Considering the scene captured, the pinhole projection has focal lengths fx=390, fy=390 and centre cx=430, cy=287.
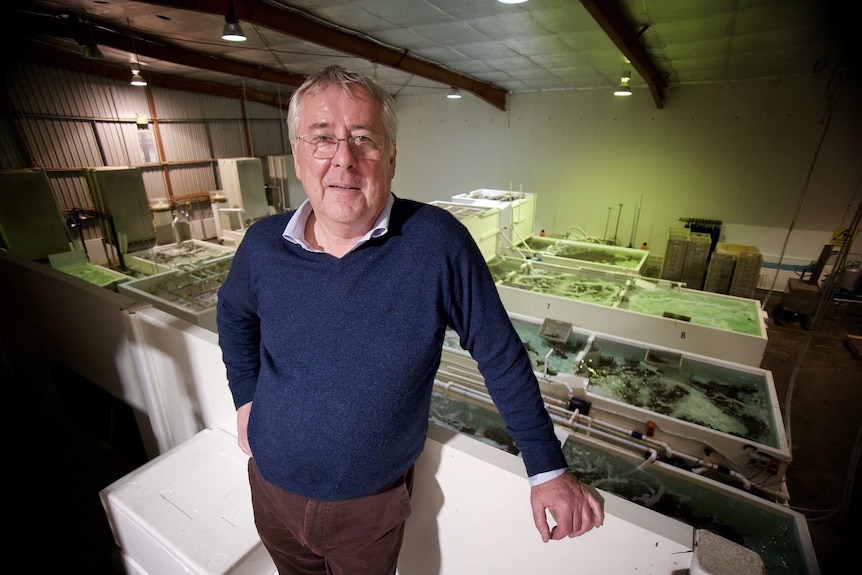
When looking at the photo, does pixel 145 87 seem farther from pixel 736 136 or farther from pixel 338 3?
pixel 736 136

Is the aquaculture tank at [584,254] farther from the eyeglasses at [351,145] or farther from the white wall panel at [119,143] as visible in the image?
the white wall panel at [119,143]

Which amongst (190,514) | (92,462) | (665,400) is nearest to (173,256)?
(92,462)

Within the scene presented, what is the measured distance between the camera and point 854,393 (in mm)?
4504

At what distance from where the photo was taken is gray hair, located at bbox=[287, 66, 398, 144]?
96 cm

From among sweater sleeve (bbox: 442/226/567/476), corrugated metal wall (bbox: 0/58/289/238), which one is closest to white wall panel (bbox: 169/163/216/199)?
corrugated metal wall (bbox: 0/58/289/238)

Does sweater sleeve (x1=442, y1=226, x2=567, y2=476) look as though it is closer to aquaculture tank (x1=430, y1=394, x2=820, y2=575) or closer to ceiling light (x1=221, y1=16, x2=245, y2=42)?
aquaculture tank (x1=430, y1=394, x2=820, y2=575)

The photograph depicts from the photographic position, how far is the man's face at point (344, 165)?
3.15 ft

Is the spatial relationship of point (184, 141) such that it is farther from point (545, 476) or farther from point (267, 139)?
point (545, 476)

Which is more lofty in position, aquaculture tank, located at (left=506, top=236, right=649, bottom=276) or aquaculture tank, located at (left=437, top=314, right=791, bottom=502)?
aquaculture tank, located at (left=506, top=236, right=649, bottom=276)

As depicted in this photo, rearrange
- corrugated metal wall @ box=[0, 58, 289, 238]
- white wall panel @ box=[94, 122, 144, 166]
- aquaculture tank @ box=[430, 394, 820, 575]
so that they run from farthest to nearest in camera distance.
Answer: white wall panel @ box=[94, 122, 144, 166]
corrugated metal wall @ box=[0, 58, 289, 238]
aquaculture tank @ box=[430, 394, 820, 575]

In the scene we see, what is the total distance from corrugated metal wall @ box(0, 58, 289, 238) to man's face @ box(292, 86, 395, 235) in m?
7.46

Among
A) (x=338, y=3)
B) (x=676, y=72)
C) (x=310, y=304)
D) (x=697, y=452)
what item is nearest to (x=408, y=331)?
(x=310, y=304)

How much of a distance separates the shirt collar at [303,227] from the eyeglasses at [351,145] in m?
0.12

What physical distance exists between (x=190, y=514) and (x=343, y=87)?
64.4 inches
